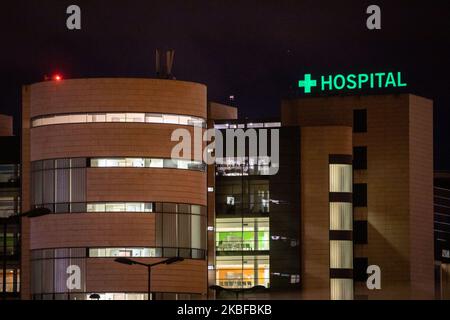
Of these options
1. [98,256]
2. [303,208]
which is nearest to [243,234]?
[303,208]

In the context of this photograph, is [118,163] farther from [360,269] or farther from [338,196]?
[360,269]

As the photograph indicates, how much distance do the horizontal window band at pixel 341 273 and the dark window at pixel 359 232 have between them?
5423 millimetres

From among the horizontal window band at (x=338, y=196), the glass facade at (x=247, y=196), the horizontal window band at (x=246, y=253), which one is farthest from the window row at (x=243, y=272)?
the horizontal window band at (x=338, y=196)

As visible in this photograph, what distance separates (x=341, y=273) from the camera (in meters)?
149

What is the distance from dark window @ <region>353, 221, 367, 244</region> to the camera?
15300 centimetres

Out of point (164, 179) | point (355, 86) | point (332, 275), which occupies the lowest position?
point (332, 275)

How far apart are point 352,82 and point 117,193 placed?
31791mm

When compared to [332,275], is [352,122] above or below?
above

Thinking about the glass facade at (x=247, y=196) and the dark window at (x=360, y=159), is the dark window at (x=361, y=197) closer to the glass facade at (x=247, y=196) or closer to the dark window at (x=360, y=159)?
the dark window at (x=360, y=159)

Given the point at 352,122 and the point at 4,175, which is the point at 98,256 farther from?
the point at 352,122

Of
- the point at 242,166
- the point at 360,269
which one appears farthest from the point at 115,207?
the point at 360,269

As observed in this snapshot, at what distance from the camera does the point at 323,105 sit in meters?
156

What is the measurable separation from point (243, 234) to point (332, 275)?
33.6 feet

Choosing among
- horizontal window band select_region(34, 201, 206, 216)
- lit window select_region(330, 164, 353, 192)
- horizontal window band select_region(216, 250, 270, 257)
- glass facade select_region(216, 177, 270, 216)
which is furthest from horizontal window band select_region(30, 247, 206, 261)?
lit window select_region(330, 164, 353, 192)
